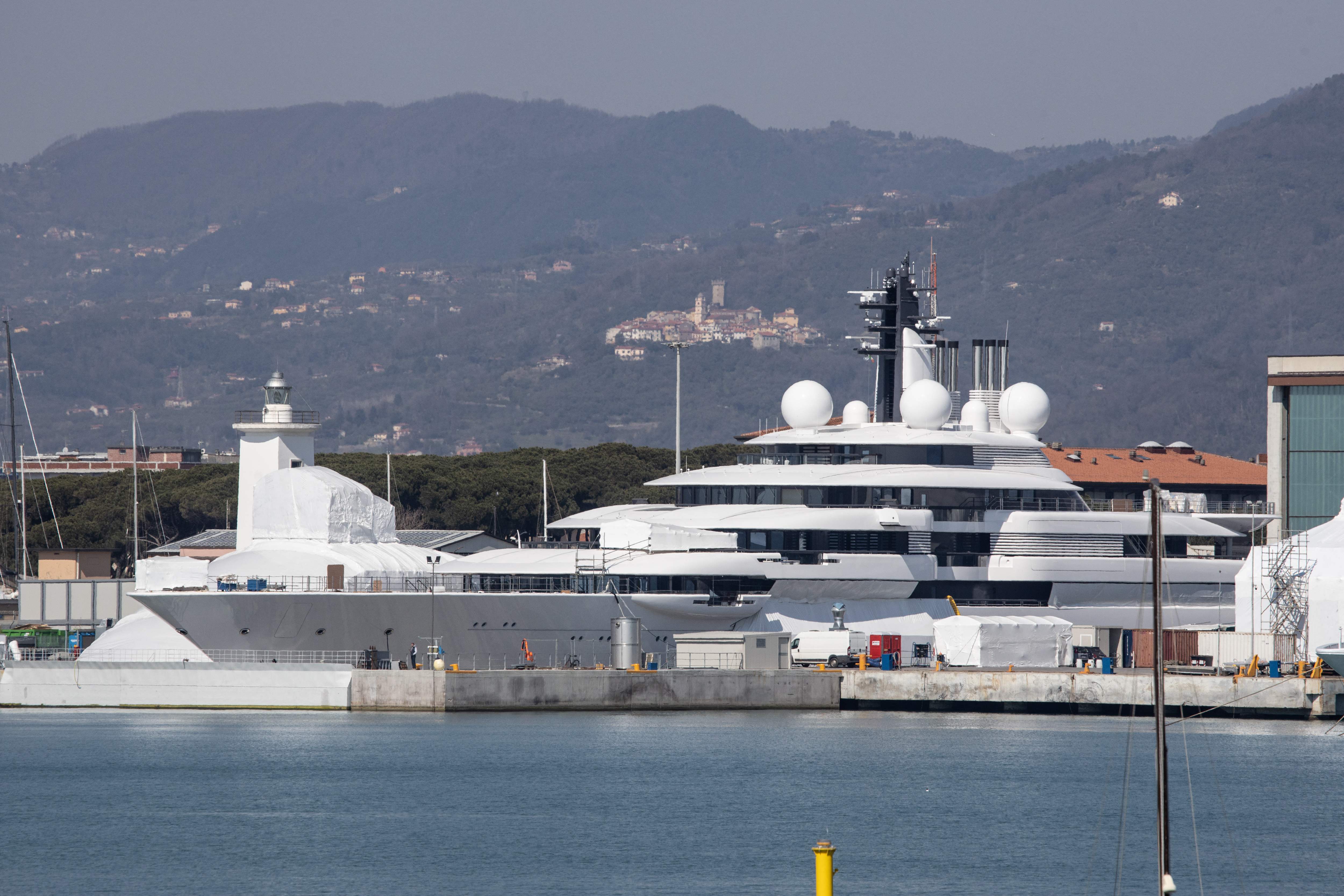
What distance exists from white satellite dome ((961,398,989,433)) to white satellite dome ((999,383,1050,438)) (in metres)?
0.83

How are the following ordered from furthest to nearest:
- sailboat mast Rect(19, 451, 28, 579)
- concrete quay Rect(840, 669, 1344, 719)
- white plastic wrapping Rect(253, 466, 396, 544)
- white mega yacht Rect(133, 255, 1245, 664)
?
1. sailboat mast Rect(19, 451, 28, 579)
2. white plastic wrapping Rect(253, 466, 396, 544)
3. white mega yacht Rect(133, 255, 1245, 664)
4. concrete quay Rect(840, 669, 1344, 719)

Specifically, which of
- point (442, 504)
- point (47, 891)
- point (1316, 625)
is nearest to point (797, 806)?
point (47, 891)

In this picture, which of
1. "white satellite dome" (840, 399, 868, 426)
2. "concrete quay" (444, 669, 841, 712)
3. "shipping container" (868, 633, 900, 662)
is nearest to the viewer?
"concrete quay" (444, 669, 841, 712)

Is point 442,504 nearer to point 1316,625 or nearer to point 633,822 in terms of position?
point 1316,625

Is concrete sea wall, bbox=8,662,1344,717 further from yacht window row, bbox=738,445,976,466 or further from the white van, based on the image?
yacht window row, bbox=738,445,976,466

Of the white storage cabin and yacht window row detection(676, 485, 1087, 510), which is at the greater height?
yacht window row detection(676, 485, 1087, 510)

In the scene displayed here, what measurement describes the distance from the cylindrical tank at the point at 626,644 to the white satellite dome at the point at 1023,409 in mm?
19567

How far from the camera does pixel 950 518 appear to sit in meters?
63.4

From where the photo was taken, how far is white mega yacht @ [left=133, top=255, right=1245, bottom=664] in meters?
57.8

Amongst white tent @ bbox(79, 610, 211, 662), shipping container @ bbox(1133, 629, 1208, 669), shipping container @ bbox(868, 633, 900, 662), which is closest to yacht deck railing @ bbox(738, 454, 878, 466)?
shipping container @ bbox(868, 633, 900, 662)

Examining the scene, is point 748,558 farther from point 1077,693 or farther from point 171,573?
point 171,573

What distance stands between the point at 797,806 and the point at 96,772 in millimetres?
17325

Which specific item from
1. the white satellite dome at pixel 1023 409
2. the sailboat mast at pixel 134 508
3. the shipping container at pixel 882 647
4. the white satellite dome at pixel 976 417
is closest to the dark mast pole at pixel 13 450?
the sailboat mast at pixel 134 508

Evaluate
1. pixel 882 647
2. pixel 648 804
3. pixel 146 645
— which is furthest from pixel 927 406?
A: pixel 648 804
